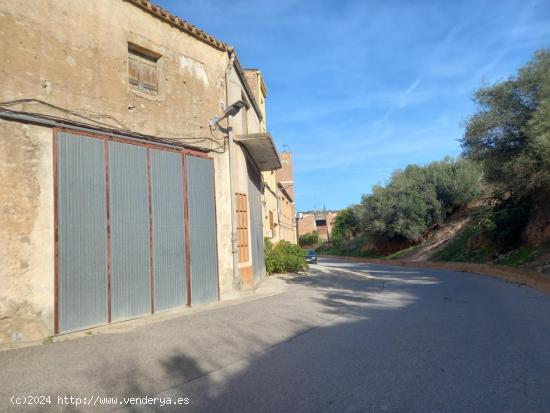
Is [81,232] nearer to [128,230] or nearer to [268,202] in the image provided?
[128,230]

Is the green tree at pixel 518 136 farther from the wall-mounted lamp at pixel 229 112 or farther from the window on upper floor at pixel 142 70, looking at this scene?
the window on upper floor at pixel 142 70

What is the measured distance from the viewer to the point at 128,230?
28.4 feet

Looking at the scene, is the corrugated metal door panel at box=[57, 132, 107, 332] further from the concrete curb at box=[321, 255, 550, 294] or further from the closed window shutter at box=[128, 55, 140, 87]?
the concrete curb at box=[321, 255, 550, 294]

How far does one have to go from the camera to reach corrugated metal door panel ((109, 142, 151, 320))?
834 cm

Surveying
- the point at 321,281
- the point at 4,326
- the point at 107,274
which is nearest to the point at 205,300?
the point at 107,274

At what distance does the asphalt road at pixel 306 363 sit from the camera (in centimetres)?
438

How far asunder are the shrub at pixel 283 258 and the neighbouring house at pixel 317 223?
5689 centimetres

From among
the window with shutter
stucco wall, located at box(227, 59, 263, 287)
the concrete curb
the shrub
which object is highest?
stucco wall, located at box(227, 59, 263, 287)

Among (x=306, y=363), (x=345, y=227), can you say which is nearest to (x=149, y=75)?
(x=306, y=363)

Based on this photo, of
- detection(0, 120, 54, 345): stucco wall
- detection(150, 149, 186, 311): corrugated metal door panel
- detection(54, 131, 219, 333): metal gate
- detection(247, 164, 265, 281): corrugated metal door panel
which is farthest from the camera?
detection(247, 164, 265, 281): corrugated metal door panel

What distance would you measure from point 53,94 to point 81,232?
8.05ft

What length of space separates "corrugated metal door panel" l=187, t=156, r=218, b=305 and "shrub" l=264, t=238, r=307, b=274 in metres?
7.07

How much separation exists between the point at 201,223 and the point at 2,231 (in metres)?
4.49

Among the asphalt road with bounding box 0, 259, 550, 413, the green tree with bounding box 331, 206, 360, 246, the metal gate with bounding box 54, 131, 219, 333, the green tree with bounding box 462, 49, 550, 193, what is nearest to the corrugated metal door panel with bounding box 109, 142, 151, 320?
the metal gate with bounding box 54, 131, 219, 333
